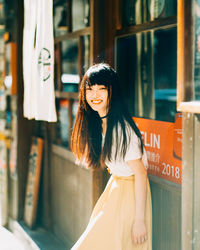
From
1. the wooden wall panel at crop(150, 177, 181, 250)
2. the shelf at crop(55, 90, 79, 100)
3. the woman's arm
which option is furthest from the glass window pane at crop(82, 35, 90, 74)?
the woman's arm

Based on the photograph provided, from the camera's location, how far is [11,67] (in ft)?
22.3

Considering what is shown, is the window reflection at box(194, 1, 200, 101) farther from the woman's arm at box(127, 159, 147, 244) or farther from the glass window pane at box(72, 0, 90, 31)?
the glass window pane at box(72, 0, 90, 31)

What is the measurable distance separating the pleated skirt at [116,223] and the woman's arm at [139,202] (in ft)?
0.24

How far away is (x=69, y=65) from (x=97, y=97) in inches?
89.5

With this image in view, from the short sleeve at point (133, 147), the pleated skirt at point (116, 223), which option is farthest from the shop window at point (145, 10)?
the pleated skirt at point (116, 223)

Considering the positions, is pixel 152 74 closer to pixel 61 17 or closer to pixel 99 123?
pixel 99 123

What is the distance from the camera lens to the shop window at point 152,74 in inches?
166

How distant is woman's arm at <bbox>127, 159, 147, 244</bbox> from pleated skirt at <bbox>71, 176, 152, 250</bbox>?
2.9 inches

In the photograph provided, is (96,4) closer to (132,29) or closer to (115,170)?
(132,29)

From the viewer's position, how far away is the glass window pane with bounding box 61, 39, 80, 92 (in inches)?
214

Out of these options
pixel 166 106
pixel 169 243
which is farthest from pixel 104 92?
pixel 169 243

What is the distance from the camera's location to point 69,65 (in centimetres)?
567

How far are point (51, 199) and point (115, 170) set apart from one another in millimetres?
3185

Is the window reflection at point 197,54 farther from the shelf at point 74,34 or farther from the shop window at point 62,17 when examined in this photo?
the shop window at point 62,17
